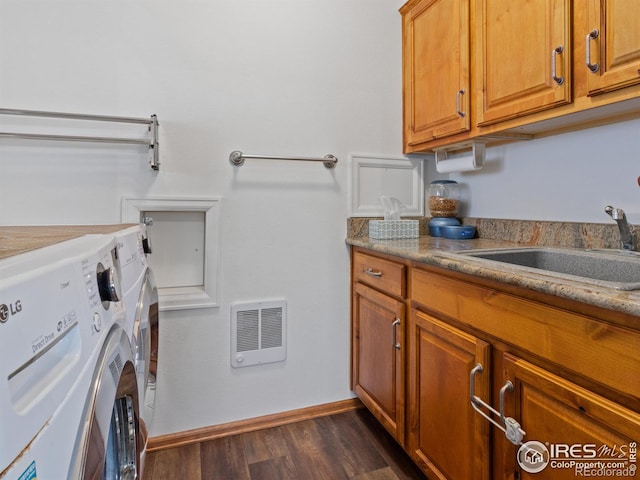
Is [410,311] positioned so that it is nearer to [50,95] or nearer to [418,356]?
[418,356]

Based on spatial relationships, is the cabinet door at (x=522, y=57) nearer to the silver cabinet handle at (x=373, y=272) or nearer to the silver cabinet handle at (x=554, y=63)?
the silver cabinet handle at (x=554, y=63)

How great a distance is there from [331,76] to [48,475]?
73.7 inches

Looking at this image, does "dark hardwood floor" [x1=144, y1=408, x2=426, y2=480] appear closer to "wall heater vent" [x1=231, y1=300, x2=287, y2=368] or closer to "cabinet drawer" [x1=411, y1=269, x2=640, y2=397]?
"wall heater vent" [x1=231, y1=300, x2=287, y2=368]

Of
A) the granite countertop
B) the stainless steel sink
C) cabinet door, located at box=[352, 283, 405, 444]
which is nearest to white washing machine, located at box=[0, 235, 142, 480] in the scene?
the granite countertop

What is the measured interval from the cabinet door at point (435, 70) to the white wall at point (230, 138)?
10 centimetres

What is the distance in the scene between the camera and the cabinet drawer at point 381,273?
54.2 inches

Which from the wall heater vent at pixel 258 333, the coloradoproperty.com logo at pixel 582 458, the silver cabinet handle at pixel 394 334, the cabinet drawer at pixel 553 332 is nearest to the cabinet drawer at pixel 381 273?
the silver cabinet handle at pixel 394 334

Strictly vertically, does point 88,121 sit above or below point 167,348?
above

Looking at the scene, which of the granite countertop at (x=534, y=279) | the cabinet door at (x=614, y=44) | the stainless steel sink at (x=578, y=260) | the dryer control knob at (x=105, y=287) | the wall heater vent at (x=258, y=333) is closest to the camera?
the dryer control knob at (x=105, y=287)

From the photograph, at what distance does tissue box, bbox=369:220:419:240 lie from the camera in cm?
174

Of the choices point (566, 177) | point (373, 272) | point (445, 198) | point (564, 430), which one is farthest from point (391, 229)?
point (564, 430)

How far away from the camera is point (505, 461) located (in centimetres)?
90

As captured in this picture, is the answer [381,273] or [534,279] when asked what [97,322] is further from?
[381,273]

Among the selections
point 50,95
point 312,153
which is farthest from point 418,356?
point 50,95
